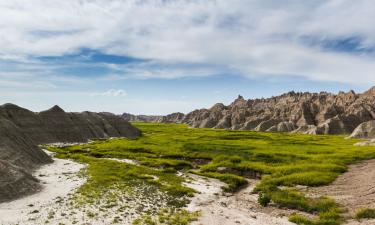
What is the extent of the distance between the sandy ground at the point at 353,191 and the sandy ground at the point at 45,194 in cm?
2818

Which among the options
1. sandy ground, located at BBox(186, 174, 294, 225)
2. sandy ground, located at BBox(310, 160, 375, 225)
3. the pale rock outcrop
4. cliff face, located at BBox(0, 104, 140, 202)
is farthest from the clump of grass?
the pale rock outcrop

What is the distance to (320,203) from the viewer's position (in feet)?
123

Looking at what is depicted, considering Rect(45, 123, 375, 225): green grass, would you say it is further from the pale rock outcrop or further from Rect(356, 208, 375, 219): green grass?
the pale rock outcrop

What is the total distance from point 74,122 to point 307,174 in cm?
9155

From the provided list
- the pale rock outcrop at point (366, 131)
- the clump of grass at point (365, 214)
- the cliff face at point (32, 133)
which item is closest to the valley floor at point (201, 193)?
the clump of grass at point (365, 214)

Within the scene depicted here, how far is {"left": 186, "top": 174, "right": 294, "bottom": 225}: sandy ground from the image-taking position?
110 feet

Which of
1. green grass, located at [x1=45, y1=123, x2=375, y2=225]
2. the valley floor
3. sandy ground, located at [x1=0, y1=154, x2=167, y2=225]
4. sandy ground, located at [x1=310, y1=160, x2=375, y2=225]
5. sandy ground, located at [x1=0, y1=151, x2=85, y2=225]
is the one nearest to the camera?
sandy ground, located at [x1=0, y1=154, x2=167, y2=225]

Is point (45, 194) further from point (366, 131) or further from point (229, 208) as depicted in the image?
point (366, 131)

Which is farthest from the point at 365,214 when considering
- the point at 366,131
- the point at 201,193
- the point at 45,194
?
the point at 366,131

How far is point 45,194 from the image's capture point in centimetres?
3975

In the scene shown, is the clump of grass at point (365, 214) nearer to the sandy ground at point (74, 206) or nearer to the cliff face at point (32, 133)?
the sandy ground at point (74, 206)

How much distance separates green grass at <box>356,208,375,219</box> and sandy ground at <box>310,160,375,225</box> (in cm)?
62

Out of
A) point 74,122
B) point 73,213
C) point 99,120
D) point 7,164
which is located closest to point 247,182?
point 73,213

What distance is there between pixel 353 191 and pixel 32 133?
85931 mm
